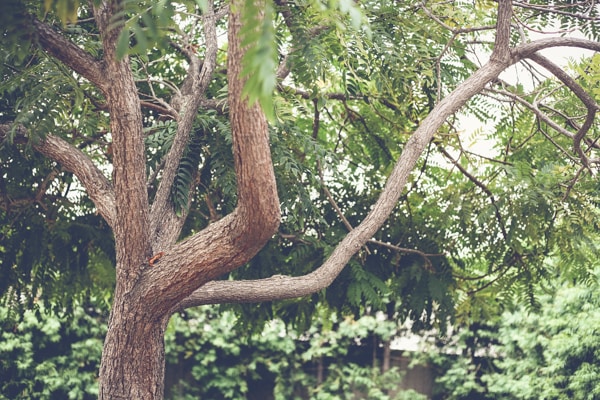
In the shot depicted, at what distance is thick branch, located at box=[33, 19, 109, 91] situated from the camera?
3.43m

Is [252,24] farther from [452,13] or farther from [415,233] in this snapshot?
[415,233]

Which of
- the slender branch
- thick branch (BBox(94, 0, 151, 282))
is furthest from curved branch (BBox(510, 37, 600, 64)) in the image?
thick branch (BBox(94, 0, 151, 282))

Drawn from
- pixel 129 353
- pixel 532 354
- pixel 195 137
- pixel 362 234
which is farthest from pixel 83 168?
pixel 532 354

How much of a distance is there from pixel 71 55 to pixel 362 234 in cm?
185

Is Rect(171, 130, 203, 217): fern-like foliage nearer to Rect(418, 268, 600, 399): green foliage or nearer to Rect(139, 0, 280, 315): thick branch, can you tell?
Rect(139, 0, 280, 315): thick branch

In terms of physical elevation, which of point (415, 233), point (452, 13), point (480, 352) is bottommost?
point (480, 352)

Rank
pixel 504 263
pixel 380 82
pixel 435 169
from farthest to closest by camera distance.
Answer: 1. pixel 435 169
2. pixel 504 263
3. pixel 380 82

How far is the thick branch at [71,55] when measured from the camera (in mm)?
3430

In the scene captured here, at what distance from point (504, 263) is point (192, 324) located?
5016 mm

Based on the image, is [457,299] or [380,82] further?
[457,299]

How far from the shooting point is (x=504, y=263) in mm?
5637

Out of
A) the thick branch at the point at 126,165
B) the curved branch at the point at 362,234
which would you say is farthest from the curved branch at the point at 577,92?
the thick branch at the point at 126,165

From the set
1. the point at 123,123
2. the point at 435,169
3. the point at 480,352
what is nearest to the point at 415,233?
the point at 435,169

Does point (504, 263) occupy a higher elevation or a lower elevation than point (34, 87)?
lower
